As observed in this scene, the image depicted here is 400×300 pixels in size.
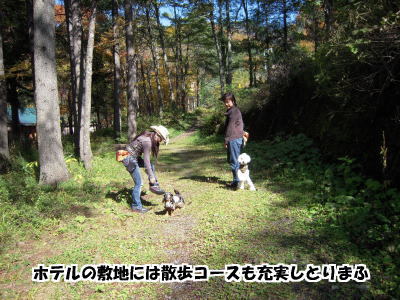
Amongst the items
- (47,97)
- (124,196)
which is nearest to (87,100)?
(47,97)

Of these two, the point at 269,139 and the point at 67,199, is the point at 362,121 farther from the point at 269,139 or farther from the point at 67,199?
the point at 67,199

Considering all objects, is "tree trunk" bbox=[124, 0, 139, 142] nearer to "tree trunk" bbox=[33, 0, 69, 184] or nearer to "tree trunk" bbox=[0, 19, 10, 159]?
"tree trunk" bbox=[0, 19, 10, 159]

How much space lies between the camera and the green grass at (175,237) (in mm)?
3287

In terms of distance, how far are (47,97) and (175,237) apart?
484cm

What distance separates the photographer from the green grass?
3.29 metres

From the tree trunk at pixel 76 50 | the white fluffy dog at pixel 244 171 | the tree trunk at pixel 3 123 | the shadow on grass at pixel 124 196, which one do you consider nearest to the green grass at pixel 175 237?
the shadow on grass at pixel 124 196

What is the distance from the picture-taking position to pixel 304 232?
14.4ft

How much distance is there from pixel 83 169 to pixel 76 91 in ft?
14.8

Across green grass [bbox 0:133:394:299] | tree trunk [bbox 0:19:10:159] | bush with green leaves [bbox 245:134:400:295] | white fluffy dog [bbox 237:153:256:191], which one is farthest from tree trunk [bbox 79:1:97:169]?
bush with green leaves [bbox 245:134:400:295]

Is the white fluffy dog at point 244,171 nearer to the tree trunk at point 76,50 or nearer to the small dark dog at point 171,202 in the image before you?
the small dark dog at point 171,202

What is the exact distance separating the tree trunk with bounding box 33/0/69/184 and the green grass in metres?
0.53

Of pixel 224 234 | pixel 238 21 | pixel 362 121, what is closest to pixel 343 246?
pixel 224 234

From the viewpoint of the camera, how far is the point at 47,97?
6805 millimetres

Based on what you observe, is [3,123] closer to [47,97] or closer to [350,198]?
[47,97]
